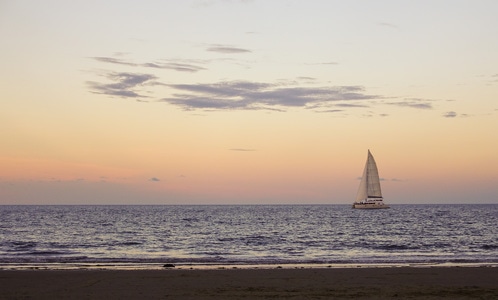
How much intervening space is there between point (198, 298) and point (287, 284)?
4229 mm

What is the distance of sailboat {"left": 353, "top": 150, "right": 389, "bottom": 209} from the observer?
14700 cm

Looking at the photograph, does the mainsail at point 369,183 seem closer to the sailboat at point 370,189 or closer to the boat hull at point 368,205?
the sailboat at point 370,189

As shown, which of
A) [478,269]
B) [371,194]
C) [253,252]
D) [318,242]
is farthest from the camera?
[371,194]

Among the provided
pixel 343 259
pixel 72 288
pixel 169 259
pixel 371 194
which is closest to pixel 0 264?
pixel 169 259

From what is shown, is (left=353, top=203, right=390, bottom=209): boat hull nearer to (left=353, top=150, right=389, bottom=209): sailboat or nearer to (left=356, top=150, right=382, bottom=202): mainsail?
(left=353, top=150, right=389, bottom=209): sailboat

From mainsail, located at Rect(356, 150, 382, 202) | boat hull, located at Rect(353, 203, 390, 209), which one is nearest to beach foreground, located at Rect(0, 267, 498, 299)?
mainsail, located at Rect(356, 150, 382, 202)

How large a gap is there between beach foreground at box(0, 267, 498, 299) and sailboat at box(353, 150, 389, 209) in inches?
4780

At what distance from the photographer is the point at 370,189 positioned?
152 metres

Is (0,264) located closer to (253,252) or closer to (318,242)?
(253,252)

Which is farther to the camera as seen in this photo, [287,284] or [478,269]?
[478,269]

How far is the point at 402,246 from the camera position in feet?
151

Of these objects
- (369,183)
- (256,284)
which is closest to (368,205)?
(369,183)

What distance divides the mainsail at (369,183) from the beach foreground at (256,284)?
397 ft

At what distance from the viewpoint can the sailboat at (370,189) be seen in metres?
147
